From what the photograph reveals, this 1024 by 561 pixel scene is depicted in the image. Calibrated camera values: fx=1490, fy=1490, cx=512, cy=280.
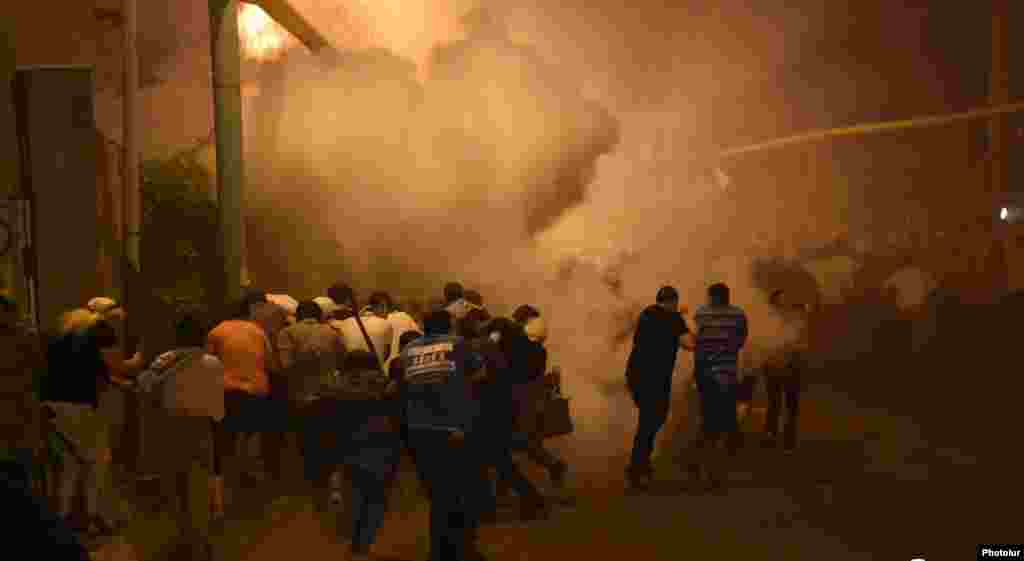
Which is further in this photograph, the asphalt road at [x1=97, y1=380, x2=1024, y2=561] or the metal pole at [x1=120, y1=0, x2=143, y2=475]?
the metal pole at [x1=120, y1=0, x2=143, y2=475]

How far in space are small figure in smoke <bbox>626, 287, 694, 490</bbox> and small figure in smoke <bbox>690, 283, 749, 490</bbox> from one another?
47 centimetres

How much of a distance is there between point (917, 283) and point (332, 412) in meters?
14.6

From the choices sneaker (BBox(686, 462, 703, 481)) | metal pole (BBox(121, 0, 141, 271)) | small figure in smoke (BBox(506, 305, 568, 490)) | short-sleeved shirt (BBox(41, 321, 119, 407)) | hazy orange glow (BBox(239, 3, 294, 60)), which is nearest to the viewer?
short-sleeved shirt (BBox(41, 321, 119, 407))

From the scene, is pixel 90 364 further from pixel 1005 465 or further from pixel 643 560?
pixel 1005 465

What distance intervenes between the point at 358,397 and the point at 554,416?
2.73 metres

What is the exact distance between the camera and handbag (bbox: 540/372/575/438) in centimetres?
1162

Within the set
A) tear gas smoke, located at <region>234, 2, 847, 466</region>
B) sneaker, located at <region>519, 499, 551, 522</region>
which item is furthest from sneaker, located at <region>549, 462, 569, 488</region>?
tear gas smoke, located at <region>234, 2, 847, 466</region>

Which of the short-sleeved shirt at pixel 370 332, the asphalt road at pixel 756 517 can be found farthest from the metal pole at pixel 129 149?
the asphalt road at pixel 756 517

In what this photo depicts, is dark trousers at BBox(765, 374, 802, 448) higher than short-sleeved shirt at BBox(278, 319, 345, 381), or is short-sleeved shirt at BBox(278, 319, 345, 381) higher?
short-sleeved shirt at BBox(278, 319, 345, 381)

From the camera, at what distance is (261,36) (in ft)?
70.2

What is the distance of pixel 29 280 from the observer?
46.4 ft

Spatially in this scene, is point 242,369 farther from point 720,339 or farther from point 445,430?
point 720,339

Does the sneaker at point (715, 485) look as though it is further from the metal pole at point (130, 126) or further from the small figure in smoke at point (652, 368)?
the metal pole at point (130, 126)

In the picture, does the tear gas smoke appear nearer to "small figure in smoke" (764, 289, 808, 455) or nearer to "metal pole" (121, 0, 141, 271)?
"metal pole" (121, 0, 141, 271)
